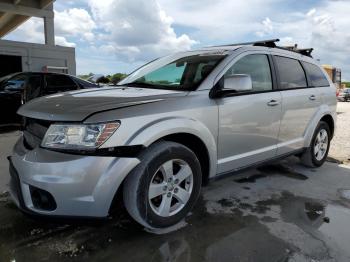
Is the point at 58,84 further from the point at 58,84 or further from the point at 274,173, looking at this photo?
the point at 274,173

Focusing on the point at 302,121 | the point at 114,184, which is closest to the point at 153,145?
the point at 114,184

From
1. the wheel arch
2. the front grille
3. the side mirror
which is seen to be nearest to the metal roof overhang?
the wheel arch

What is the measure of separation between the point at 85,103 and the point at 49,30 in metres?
17.1

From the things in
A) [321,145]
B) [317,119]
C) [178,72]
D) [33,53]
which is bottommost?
[321,145]

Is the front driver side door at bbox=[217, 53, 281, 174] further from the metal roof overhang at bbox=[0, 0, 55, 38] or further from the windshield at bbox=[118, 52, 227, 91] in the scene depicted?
the metal roof overhang at bbox=[0, 0, 55, 38]

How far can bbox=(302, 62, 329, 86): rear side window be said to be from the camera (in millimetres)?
4798

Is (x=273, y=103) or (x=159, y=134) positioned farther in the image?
(x=273, y=103)

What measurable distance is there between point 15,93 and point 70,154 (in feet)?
19.0

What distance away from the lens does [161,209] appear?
286 centimetres

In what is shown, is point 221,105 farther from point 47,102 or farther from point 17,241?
point 17,241

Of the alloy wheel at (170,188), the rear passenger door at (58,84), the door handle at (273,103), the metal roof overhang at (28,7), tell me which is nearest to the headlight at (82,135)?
the alloy wheel at (170,188)

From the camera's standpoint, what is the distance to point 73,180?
2.38 m

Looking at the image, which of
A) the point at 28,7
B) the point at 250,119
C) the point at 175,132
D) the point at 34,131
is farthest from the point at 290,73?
the point at 28,7

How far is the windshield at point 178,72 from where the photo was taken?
Result: 334cm
